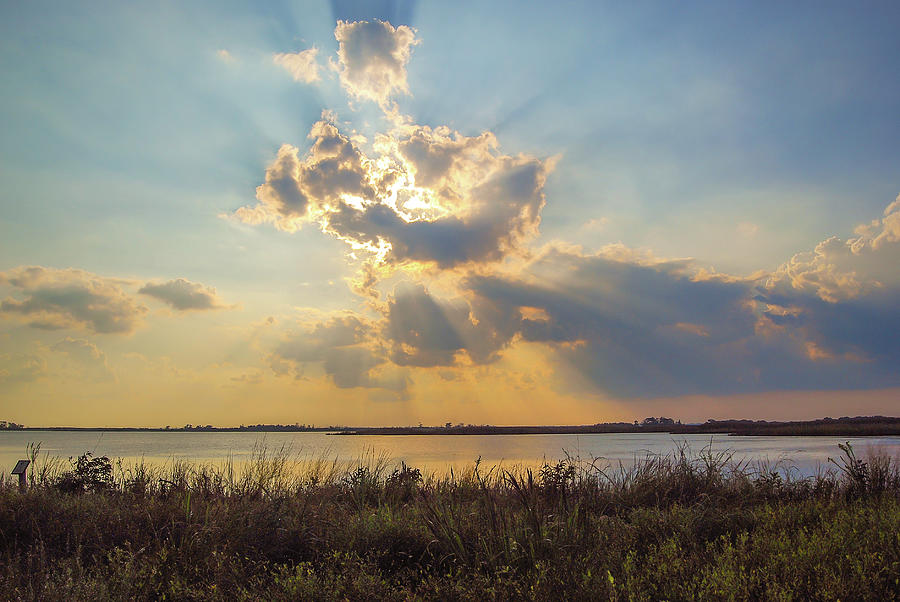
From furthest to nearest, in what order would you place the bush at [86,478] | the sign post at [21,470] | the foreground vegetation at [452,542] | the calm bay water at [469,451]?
1. the calm bay water at [469,451]
2. the bush at [86,478]
3. the sign post at [21,470]
4. the foreground vegetation at [452,542]

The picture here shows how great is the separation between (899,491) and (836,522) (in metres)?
6.77

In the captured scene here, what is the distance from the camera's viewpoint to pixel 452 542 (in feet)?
25.2

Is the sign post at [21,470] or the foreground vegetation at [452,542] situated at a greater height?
the sign post at [21,470]

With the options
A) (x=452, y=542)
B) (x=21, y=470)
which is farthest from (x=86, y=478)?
(x=452, y=542)

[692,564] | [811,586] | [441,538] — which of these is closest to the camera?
[811,586]

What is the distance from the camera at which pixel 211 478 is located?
13672 millimetres

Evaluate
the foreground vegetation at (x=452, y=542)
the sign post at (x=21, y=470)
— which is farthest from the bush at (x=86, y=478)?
the sign post at (x=21, y=470)

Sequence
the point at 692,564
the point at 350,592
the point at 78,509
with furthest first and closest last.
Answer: the point at 78,509, the point at 692,564, the point at 350,592

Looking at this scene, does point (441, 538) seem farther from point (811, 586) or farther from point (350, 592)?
point (811, 586)

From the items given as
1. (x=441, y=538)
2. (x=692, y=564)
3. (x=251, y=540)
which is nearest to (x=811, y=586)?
(x=692, y=564)

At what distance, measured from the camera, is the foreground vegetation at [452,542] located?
232 inches

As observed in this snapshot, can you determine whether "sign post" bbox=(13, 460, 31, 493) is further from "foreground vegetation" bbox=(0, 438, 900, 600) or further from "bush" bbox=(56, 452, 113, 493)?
"bush" bbox=(56, 452, 113, 493)

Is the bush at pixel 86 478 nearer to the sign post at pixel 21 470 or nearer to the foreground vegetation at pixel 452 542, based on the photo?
the foreground vegetation at pixel 452 542

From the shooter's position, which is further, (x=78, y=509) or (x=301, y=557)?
(x=78, y=509)
